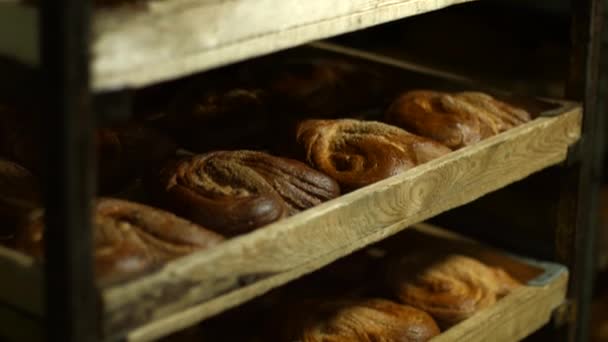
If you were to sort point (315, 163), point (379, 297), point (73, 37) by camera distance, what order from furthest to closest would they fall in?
1. point (379, 297)
2. point (315, 163)
3. point (73, 37)

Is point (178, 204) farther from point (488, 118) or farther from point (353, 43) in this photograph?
point (353, 43)

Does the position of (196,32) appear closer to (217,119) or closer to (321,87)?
(217,119)

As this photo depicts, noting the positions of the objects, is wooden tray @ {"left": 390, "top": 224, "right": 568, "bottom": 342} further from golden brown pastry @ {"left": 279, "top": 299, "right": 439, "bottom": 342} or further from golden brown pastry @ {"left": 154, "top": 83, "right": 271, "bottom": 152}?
golden brown pastry @ {"left": 154, "top": 83, "right": 271, "bottom": 152}

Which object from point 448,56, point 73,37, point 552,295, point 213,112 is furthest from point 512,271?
point 448,56

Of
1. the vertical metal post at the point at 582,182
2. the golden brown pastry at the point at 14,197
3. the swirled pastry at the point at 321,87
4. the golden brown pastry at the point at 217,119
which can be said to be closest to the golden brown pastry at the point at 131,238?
the golden brown pastry at the point at 14,197

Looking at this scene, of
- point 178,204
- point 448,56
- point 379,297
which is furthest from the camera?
point 448,56
